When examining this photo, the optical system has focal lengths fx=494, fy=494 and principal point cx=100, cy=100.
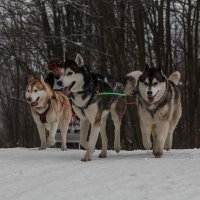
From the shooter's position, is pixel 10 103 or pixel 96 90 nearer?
pixel 96 90

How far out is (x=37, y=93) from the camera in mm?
9555

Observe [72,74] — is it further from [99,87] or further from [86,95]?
[99,87]

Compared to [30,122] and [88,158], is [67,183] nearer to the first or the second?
[88,158]

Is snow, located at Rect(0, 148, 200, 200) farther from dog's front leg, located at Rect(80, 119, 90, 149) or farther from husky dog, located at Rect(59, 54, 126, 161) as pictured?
dog's front leg, located at Rect(80, 119, 90, 149)

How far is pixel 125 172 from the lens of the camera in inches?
238

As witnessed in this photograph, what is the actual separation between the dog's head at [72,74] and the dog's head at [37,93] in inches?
82.5

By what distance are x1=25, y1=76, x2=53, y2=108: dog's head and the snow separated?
6.50 ft

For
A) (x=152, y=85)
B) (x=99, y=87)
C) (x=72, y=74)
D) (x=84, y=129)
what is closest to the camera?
(x=152, y=85)

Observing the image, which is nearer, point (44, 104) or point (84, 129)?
point (84, 129)

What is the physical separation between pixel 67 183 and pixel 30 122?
98.3 feet

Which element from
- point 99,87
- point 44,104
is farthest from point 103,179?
point 44,104

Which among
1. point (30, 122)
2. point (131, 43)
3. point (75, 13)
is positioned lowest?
point (30, 122)

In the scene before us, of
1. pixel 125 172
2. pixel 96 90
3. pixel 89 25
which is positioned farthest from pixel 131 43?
pixel 125 172

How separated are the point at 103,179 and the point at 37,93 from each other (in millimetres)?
4188
